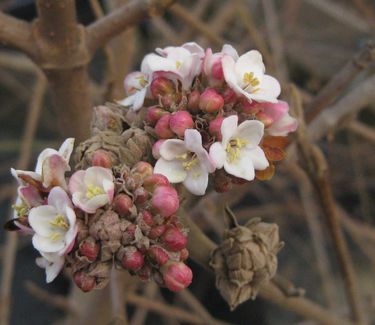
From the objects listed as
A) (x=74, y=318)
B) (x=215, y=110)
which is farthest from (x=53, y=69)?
(x=74, y=318)

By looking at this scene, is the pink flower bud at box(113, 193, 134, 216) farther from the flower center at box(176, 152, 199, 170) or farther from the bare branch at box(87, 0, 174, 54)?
the bare branch at box(87, 0, 174, 54)

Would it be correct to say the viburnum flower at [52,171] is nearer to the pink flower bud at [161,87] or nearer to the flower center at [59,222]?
the flower center at [59,222]

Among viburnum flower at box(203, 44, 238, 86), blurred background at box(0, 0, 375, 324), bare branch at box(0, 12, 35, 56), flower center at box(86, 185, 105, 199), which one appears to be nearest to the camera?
flower center at box(86, 185, 105, 199)

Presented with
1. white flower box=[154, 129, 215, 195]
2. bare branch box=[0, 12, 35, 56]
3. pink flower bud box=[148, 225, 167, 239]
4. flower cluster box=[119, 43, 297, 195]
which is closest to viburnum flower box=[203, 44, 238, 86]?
flower cluster box=[119, 43, 297, 195]

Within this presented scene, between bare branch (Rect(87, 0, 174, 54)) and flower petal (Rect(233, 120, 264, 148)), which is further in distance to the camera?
bare branch (Rect(87, 0, 174, 54))

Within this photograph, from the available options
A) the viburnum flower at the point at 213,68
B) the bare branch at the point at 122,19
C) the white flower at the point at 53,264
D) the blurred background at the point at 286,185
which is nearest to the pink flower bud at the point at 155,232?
the white flower at the point at 53,264

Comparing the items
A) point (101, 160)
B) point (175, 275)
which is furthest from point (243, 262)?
point (101, 160)
